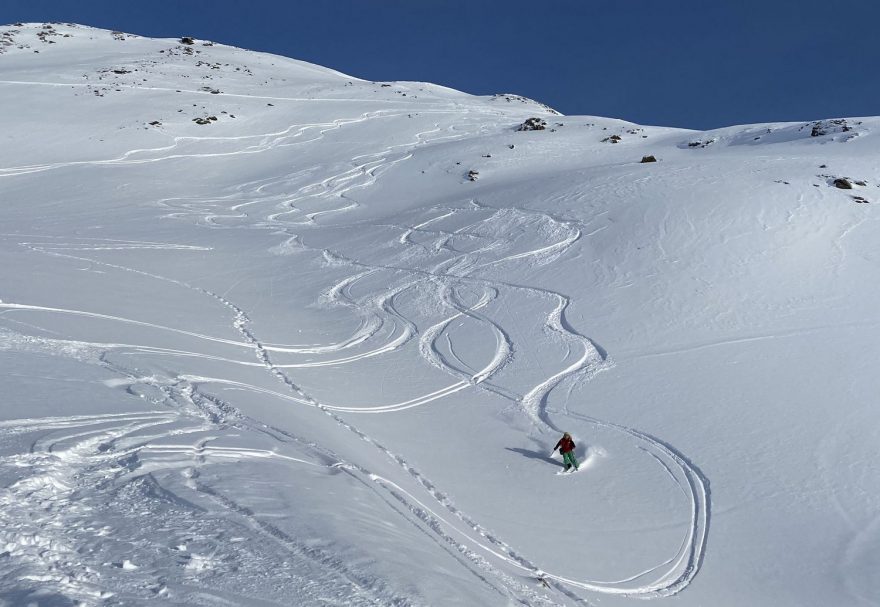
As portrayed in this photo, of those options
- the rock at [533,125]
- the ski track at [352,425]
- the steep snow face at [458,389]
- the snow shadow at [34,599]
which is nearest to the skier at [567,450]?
the steep snow face at [458,389]

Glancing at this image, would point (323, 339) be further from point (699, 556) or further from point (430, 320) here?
point (699, 556)

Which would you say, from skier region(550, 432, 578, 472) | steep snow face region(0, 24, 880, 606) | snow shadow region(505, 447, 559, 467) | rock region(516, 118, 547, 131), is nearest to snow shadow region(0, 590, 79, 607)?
steep snow face region(0, 24, 880, 606)

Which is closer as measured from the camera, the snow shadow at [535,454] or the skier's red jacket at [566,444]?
the skier's red jacket at [566,444]

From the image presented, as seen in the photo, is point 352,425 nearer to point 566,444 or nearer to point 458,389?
point 458,389

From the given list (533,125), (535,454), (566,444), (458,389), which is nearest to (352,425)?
(458,389)

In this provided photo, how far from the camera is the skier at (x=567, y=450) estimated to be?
10870mm

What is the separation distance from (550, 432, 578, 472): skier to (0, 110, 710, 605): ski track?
1.42 meters

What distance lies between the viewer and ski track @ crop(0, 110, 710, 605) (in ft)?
18.4

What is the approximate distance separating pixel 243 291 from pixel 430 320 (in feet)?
20.5

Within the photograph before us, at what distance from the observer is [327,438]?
32.7ft

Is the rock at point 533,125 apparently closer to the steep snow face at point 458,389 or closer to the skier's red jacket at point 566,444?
the steep snow face at point 458,389

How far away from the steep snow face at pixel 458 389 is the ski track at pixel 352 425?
2.0 inches

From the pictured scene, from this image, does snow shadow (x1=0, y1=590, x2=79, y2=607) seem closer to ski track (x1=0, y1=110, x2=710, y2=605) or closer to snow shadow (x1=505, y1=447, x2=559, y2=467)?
ski track (x1=0, y1=110, x2=710, y2=605)

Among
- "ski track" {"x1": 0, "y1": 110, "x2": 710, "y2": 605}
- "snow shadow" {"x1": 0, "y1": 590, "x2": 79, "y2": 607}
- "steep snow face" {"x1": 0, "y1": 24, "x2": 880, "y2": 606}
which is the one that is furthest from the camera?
"steep snow face" {"x1": 0, "y1": 24, "x2": 880, "y2": 606}
